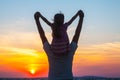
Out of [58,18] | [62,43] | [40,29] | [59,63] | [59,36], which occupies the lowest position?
[59,63]

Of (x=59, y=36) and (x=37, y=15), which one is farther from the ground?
(x=37, y=15)

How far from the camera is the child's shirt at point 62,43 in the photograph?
5910mm

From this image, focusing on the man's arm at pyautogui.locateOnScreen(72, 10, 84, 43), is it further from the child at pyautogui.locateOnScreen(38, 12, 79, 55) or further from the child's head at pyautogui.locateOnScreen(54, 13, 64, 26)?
the child's head at pyautogui.locateOnScreen(54, 13, 64, 26)

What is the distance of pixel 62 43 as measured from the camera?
5.91 m

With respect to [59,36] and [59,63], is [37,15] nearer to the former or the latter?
[59,36]

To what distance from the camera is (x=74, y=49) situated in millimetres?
6148

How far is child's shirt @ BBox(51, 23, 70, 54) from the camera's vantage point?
233 inches

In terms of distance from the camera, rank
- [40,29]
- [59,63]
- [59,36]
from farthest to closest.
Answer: [40,29], [59,63], [59,36]

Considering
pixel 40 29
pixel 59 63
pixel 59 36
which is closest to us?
pixel 59 36

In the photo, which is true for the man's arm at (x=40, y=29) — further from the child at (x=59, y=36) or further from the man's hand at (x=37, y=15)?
the child at (x=59, y=36)

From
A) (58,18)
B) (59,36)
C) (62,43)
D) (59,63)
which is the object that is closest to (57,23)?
(58,18)

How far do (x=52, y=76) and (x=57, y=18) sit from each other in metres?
0.88

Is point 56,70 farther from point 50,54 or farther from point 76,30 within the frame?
point 76,30

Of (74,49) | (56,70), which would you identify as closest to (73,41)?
(74,49)
